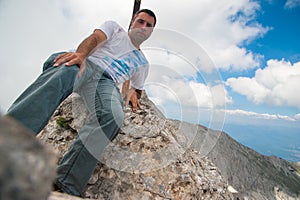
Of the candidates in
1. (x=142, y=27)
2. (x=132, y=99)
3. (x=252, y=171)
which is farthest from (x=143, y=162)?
(x=252, y=171)

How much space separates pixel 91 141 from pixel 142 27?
2.41 metres

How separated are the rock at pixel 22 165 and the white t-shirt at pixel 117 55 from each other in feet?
9.02

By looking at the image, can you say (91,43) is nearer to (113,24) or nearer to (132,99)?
(113,24)

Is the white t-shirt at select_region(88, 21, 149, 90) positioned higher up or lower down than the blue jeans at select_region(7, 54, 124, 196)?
higher up

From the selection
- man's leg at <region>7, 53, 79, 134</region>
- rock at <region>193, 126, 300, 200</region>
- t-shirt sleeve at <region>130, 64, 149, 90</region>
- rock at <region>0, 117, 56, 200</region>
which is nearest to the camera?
rock at <region>0, 117, 56, 200</region>

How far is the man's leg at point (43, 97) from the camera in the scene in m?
2.11

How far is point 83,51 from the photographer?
9.45 feet

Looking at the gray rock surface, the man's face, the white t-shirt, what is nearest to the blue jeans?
the white t-shirt

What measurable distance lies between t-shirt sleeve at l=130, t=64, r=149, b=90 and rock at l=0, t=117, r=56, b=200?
139 inches

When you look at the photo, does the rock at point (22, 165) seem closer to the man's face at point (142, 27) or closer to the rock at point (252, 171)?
the man's face at point (142, 27)

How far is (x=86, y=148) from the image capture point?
2301 mm

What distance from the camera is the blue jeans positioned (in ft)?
6.98

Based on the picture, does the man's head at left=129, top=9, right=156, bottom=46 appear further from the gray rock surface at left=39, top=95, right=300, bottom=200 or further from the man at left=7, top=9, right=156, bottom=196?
the gray rock surface at left=39, top=95, right=300, bottom=200

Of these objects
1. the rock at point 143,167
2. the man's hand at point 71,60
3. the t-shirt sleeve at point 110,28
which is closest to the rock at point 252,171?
the rock at point 143,167
